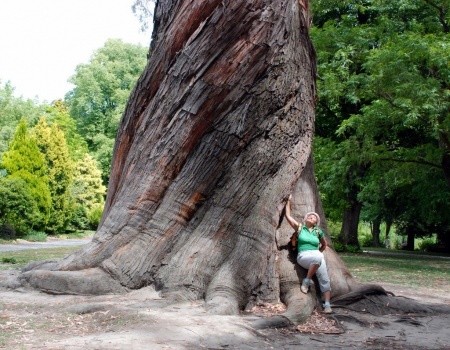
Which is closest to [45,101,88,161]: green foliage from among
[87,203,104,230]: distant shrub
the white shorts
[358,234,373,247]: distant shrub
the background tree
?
[87,203,104,230]: distant shrub

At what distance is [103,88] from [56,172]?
23136mm

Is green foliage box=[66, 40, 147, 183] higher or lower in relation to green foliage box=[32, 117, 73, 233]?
higher

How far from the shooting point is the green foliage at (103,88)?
60719mm

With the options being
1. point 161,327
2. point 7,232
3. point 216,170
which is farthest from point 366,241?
point 161,327

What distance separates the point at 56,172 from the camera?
40.1 m

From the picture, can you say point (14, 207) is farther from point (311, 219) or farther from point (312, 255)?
point (312, 255)

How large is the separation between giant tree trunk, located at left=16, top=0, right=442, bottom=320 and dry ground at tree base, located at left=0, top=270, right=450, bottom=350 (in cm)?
42

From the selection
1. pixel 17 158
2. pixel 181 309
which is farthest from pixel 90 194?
pixel 181 309

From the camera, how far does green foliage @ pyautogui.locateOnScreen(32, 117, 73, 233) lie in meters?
39.7

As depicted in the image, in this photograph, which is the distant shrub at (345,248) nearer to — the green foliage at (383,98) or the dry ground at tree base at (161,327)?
the green foliage at (383,98)

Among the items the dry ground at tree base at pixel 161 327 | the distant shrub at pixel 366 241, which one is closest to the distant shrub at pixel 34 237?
the dry ground at tree base at pixel 161 327

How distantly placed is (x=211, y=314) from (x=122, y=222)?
221 centimetres

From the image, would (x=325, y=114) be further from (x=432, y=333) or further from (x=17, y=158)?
(x=432, y=333)

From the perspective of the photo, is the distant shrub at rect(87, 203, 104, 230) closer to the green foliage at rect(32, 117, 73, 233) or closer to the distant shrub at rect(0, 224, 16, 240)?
the green foliage at rect(32, 117, 73, 233)
